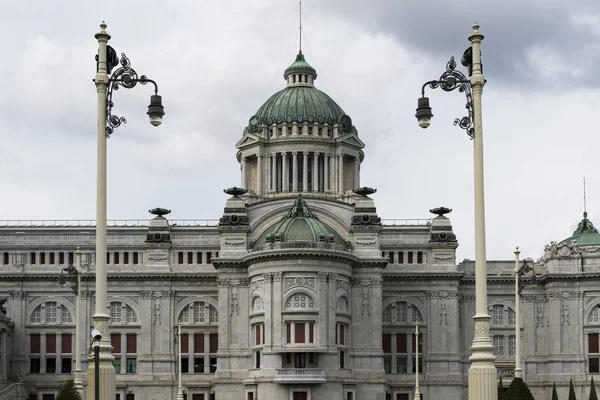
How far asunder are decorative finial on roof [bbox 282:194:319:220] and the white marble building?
0.47 feet

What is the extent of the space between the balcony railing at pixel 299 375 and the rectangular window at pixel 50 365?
26.4 metres

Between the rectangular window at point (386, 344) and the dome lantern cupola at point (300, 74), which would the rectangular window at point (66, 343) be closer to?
the rectangular window at point (386, 344)

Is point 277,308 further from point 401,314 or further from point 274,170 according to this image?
point 274,170

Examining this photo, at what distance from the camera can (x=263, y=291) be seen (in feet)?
375

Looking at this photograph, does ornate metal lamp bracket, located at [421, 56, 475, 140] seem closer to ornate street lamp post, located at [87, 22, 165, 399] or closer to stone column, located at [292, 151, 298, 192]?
ornate street lamp post, located at [87, 22, 165, 399]

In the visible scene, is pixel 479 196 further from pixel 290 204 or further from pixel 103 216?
pixel 290 204

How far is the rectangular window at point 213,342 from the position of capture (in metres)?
123

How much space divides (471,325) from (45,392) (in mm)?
45280

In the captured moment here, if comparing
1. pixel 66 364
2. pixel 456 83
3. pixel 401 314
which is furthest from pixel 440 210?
pixel 456 83

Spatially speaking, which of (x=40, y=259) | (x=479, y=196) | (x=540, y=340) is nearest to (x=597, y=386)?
(x=540, y=340)

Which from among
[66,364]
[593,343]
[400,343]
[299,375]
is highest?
[400,343]

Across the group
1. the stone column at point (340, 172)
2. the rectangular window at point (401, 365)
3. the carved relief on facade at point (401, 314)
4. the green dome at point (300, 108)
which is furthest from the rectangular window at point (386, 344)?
the green dome at point (300, 108)

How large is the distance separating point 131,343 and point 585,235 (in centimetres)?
5031

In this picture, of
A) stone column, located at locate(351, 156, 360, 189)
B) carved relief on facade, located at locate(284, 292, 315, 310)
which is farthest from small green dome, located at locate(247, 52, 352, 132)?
carved relief on facade, located at locate(284, 292, 315, 310)
